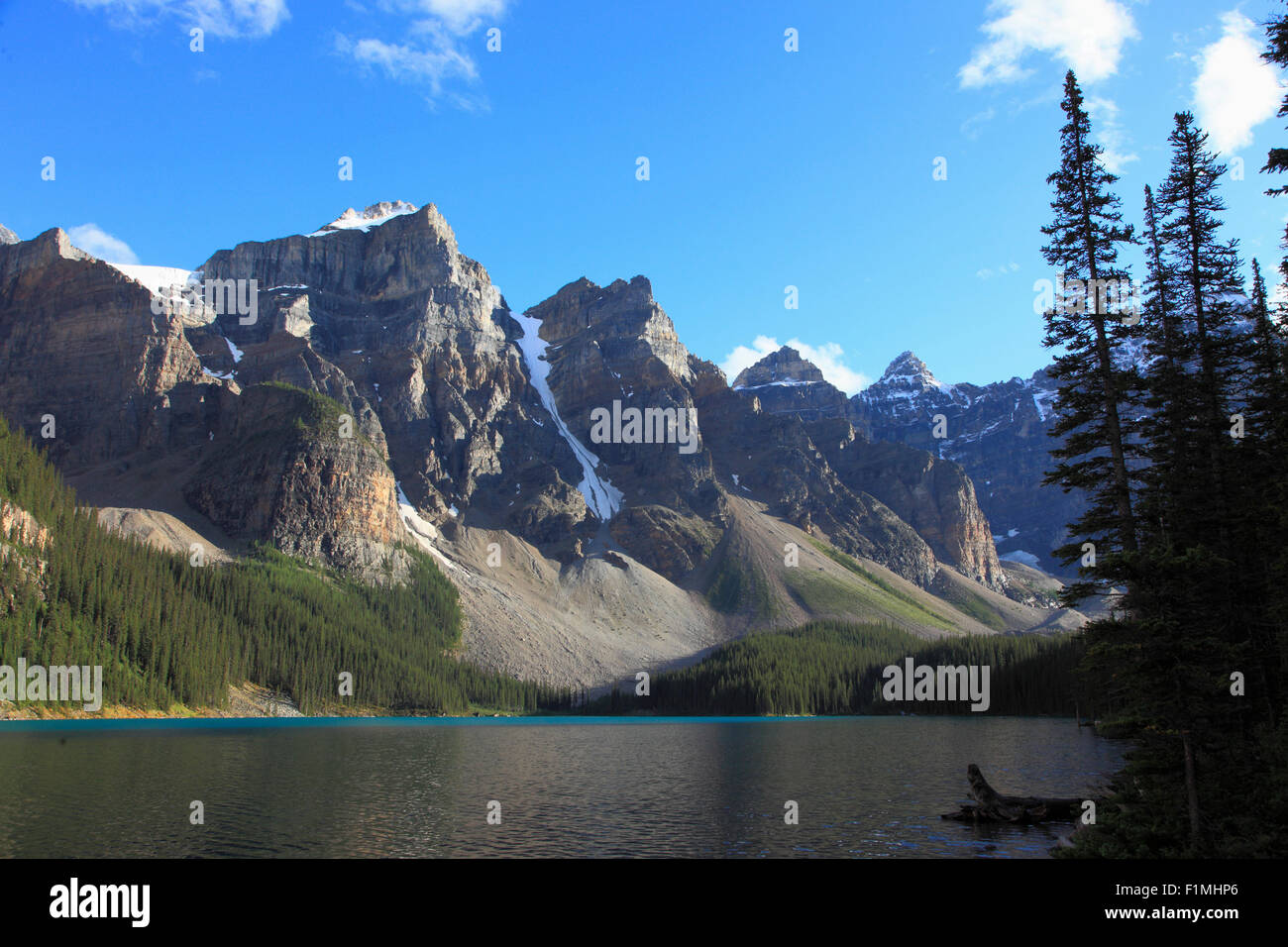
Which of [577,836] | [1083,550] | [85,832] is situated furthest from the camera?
[577,836]

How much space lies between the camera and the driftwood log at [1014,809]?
44.3 meters

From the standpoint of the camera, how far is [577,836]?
41.6 meters

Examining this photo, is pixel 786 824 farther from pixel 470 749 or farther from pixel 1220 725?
pixel 470 749

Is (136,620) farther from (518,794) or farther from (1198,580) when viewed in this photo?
(1198,580)

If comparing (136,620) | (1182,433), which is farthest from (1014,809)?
(136,620)

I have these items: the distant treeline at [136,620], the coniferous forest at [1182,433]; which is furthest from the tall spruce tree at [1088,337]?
the distant treeline at [136,620]

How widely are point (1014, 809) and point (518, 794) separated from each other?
98.2 feet

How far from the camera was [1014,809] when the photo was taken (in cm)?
4431

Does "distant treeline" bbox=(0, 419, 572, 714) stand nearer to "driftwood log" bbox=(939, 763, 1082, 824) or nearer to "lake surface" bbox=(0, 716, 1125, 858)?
"lake surface" bbox=(0, 716, 1125, 858)

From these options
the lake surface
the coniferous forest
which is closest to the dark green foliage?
the coniferous forest

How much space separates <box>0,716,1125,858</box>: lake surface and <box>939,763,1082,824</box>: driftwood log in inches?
Answer: 53.1
